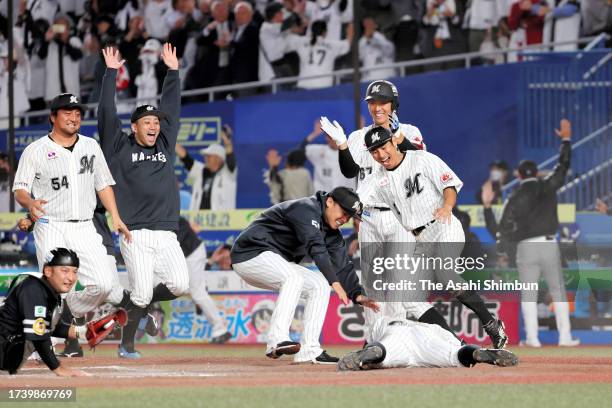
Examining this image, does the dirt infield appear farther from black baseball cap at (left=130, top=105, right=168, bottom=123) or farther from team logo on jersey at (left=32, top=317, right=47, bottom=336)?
black baseball cap at (left=130, top=105, right=168, bottom=123)

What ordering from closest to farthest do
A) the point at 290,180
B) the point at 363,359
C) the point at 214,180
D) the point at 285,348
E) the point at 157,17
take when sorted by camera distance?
the point at 363,359, the point at 285,348, the point at 290,180, the point at 214,180, the point at 157,17

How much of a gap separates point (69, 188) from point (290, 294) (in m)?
2.10

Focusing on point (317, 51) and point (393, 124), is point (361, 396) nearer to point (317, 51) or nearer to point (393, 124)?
point (393, 124)

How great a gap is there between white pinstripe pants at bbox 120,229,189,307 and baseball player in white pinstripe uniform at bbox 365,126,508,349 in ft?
6.39

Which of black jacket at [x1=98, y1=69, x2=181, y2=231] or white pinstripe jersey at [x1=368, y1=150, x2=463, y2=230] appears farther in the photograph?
black jacket at [x1=98, y1=69, x2=181, y2=231]

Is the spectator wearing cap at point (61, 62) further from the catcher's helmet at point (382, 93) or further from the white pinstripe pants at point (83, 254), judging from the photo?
the catcher's helmet at point (382, 93)

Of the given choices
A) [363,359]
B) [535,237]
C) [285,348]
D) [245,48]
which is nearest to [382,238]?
[285,348]

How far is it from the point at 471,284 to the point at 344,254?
13.7 feet

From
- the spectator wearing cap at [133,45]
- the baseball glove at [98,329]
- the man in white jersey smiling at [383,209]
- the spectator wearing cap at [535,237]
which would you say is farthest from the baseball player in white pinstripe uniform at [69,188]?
the spectator wearing cap at [133,45]

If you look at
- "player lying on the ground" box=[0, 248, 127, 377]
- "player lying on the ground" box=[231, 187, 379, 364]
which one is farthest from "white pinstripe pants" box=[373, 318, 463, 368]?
"player lying on the ground" box=[0, 248, 127, 377]

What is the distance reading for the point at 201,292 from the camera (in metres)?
15.0

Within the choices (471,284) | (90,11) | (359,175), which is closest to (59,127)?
(359,175)

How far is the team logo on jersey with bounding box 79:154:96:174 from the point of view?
1067cm

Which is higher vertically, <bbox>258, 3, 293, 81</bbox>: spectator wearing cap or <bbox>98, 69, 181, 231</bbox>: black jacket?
<bbox>258, 3, 293, 81</bbox>: spectator wearing cap
